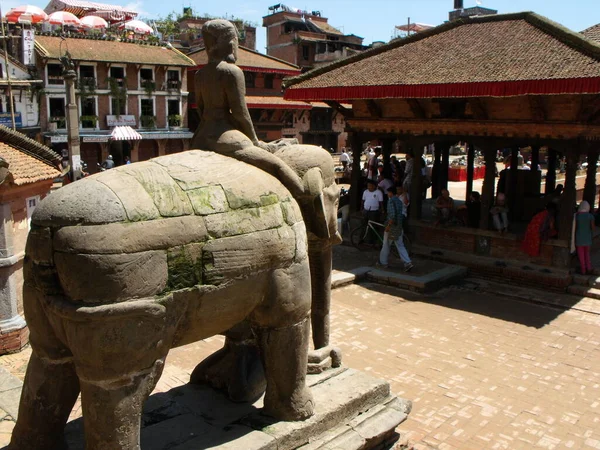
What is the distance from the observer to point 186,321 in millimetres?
3695

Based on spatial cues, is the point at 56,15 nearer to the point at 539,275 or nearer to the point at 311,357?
the point at 539,275

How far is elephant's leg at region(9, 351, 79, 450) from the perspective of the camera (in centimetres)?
374

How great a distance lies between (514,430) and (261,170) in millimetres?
4320

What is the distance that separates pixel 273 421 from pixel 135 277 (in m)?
1.87

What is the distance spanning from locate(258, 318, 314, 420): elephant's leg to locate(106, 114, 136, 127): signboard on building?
3183cm

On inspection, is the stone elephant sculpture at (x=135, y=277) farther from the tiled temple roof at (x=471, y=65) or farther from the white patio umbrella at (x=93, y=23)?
the white patio umbrella at (x=93, y=23)

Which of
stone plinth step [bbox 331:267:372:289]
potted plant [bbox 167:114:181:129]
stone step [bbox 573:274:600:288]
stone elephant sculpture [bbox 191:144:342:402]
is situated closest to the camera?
stone elephant sculpture [bbox 191:144:342:402]

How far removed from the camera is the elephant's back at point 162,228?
323 cm

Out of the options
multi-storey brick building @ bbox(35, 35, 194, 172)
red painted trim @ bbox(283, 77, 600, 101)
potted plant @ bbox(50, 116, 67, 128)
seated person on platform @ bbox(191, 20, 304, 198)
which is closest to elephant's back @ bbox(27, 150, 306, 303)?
seated person on platform @ bbox(191, 20, 304, 198)

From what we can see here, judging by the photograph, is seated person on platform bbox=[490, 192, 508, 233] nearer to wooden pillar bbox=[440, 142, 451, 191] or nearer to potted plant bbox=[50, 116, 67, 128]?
wooden pillar bbox=[440, 142, 451, 191]

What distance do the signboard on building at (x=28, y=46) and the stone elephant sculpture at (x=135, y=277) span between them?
30.6 metres

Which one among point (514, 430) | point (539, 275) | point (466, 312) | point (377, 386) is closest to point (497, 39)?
point (539, 275)

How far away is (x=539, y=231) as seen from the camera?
11.9 metres

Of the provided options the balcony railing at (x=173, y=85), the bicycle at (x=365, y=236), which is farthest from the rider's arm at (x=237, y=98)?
the balcony railing at (x=173, y=85)
